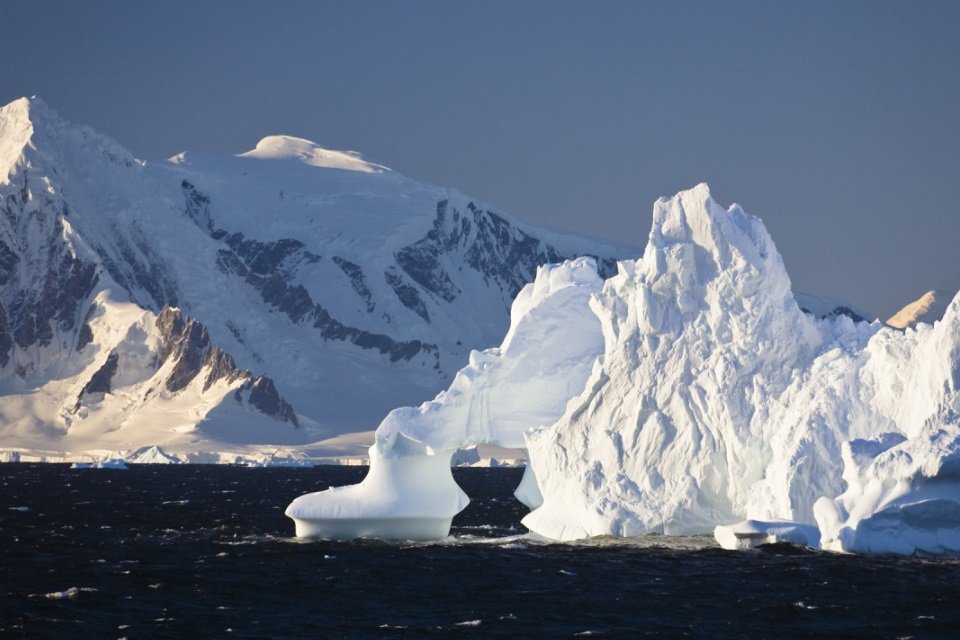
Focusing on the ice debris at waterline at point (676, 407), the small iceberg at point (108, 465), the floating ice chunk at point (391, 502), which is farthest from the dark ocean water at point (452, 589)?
the small iceberg at point (108, 465)

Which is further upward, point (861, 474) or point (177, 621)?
point (861, 474)

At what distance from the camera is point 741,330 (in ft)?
180

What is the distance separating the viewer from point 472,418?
58.6m

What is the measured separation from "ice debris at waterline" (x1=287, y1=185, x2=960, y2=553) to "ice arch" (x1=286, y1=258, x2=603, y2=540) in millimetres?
78

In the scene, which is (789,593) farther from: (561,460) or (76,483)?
(76,483)

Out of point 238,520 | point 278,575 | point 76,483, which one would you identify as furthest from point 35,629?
point 76,483

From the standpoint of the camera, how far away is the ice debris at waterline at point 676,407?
165 ft

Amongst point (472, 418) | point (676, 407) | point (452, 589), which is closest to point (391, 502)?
point (472, 418)

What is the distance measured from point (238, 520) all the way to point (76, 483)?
54789mm

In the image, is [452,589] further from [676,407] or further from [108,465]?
[108,465]

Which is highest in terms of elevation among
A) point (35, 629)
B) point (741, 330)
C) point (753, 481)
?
point (741, 330)

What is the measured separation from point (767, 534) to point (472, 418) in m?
13.4

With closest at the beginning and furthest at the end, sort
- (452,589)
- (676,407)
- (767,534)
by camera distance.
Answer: (452,589) < (767,534) < (676,407)

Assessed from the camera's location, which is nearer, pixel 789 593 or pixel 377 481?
pixel 789 593
